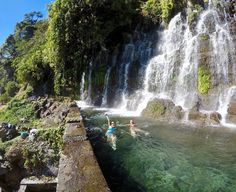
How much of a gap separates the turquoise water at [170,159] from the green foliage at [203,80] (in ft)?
17.0

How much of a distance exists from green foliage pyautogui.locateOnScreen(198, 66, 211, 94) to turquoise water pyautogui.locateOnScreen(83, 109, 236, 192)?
17.0 feet

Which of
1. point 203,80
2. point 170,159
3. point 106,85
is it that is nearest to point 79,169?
point 170,159

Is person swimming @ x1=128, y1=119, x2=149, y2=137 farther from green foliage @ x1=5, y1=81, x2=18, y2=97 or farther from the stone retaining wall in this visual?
green foliage @ x1=5, y1=81, x2=18, y2=97

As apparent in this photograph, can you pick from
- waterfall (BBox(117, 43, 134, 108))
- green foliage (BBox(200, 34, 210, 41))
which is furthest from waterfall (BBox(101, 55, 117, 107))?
green foliage (BBox(200, 34, 210, 41))

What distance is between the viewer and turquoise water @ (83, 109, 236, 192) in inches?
408

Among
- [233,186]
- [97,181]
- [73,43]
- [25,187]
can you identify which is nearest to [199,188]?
[233,186]

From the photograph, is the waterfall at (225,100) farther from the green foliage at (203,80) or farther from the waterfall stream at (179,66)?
the green foliage at (203,80)

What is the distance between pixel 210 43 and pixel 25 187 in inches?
712

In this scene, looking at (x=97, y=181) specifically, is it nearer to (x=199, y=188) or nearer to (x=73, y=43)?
(x=199, y=188)

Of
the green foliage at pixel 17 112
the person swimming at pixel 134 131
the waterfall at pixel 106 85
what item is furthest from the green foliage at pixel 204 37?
the green foliage at pixel 17 112

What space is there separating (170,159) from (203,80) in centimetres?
1128

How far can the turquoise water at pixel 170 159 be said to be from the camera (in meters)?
10.4

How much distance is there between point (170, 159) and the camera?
41.9 feet

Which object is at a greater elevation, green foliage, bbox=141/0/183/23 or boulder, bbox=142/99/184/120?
green foliage, bbox=141/0/183/23
